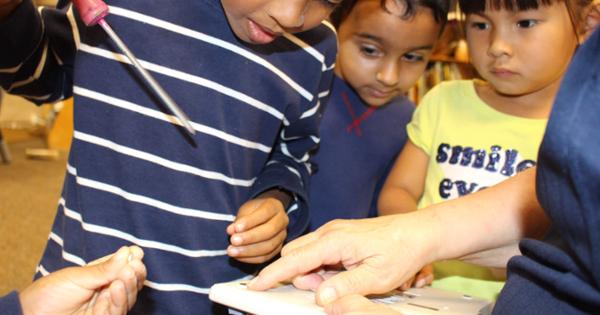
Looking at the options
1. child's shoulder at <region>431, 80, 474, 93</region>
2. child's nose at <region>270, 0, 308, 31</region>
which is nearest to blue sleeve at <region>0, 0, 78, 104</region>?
child's nose at <region>270, 0, 308, 31</region>

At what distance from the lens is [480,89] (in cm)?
110

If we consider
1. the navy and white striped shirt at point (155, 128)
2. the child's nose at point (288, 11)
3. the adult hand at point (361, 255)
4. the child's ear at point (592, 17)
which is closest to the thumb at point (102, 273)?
the adult hand at point (361, 255)

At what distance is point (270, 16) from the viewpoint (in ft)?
2.43

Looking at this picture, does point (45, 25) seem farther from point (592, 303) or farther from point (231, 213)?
point (592, 303)

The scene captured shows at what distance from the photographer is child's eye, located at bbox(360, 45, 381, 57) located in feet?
3.54

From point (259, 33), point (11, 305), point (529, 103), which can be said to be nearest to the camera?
point (11, 305)

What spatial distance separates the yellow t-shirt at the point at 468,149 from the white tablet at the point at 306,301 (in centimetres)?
28

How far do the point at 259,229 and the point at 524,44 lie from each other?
1.71ft

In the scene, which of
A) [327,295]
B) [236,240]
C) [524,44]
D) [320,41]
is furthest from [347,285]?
[524,44]

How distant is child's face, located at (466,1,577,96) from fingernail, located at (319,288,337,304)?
0.57 m

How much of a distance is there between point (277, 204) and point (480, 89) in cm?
48

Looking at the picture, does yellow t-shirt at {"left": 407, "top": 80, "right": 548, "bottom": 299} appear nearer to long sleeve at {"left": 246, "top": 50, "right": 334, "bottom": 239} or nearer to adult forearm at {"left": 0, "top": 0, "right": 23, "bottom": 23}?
long sleeve at {"left": 246, "top": 50, "right": 334, "bottom": 239}

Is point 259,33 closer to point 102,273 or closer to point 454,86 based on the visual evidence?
point 102,273

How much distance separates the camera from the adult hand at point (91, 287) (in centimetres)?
55
